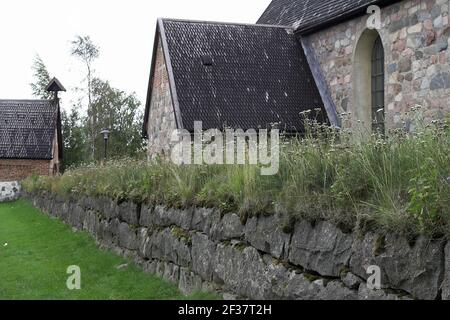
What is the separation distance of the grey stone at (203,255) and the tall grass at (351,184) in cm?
42

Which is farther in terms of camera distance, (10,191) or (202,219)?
(10,191)

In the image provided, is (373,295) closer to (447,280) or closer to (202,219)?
(447,280)

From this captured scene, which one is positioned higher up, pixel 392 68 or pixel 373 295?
pixel 392 68

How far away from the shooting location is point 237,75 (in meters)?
14.6

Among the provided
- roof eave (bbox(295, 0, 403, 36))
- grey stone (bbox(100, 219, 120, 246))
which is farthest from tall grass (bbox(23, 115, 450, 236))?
roof eave (bbox(295, 0, 403, 36))

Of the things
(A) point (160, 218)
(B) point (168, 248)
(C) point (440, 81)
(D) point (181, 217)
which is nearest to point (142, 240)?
(A) point (160, 218)

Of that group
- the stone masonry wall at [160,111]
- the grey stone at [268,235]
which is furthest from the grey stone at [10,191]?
the grey stone at [268,235]

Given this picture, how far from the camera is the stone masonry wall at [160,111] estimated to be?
14.9 meters

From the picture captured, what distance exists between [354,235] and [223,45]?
11938 mm

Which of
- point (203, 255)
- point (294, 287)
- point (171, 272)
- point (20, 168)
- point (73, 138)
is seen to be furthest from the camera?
point (73, 138)

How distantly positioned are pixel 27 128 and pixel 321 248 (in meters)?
33.8

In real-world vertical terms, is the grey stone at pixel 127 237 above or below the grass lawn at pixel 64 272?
above

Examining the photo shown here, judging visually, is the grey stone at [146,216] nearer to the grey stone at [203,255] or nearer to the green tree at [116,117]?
the grey stone at [203,255]
